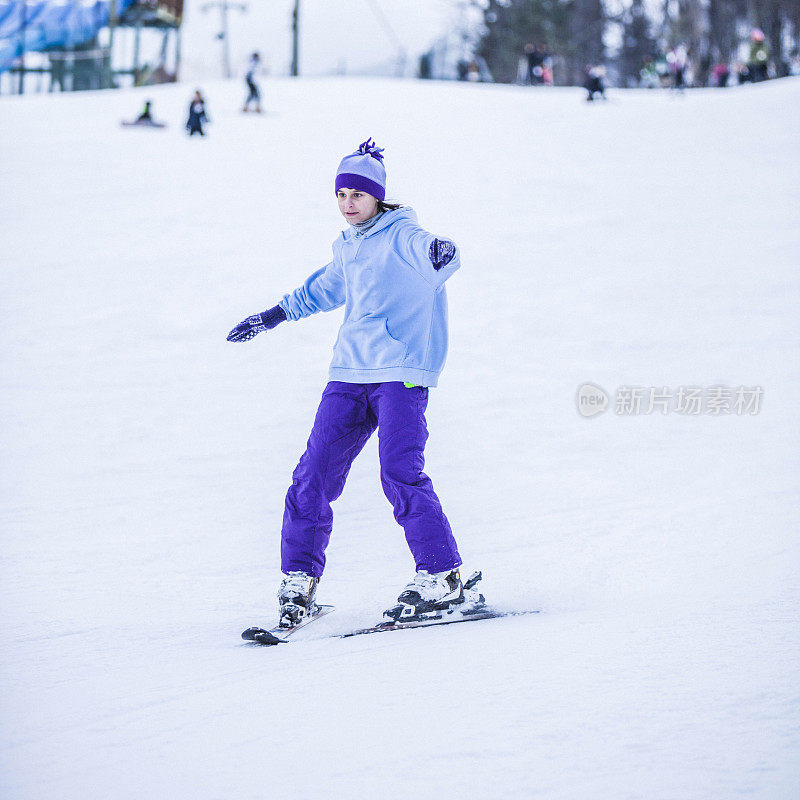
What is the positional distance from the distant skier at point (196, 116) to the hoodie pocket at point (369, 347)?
13.4 meters

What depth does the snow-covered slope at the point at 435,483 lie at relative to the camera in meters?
1.81

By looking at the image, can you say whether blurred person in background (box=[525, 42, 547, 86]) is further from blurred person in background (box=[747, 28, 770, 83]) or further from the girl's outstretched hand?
the girl's outstretched hand

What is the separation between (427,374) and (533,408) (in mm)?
3391

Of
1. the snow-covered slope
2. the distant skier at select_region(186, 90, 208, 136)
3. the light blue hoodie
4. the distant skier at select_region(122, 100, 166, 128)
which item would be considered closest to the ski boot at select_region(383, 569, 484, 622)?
the snow-covered slope

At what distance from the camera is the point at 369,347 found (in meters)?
2.83

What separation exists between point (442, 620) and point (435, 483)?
6.93 ft

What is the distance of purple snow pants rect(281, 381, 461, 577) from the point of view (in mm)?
2770

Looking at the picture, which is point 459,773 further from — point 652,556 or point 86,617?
point 652,556

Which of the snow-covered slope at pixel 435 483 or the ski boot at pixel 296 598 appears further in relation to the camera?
the ski boot at pixel 296 598

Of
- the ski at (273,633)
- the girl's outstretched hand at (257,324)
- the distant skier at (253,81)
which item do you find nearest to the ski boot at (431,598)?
the ski at (273,633)

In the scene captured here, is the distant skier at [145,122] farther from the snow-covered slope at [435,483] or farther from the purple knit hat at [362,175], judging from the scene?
the purple knit hat at [362,175]

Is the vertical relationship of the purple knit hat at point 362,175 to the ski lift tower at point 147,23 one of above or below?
below

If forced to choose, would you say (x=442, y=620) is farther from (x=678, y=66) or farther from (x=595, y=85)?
(x=678, y=66)

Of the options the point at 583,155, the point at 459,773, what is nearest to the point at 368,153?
the point at 459,773
